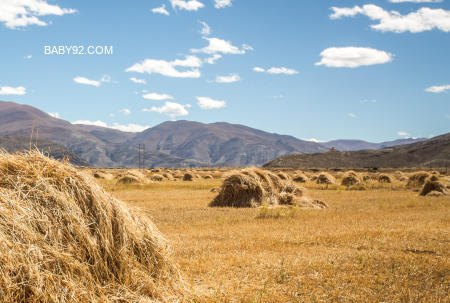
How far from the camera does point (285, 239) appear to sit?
8.94 metres

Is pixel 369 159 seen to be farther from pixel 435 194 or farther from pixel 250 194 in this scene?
pixel 250 194

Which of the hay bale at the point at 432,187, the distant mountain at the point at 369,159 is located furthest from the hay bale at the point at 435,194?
the distant mountain at the point at 369,159

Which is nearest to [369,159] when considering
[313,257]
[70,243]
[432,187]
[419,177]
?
[419,177]

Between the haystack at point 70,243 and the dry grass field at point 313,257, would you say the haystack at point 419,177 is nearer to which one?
the dry grass field at point 313,257

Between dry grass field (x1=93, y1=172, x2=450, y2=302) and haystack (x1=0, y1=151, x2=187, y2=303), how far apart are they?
0.87 meters

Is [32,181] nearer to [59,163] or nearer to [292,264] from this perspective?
[59,163]

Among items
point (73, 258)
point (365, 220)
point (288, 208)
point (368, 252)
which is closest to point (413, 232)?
point (365, 220)

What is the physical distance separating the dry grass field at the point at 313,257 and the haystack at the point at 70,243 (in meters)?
0.87

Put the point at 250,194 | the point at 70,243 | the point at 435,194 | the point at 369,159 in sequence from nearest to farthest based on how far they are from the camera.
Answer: the point at 70,243, the point at 250,194, the point at 435,194, the point at 369,159

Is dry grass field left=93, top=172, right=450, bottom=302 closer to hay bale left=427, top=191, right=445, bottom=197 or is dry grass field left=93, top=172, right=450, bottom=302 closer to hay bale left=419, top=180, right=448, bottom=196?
hay bale left=427, top=191, right=445, bottom=197

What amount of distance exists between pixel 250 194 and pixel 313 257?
10371mm

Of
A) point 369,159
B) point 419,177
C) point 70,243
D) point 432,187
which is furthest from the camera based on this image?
point 369,159

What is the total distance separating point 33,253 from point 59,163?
4.82 ft

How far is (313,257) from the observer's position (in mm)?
7207
